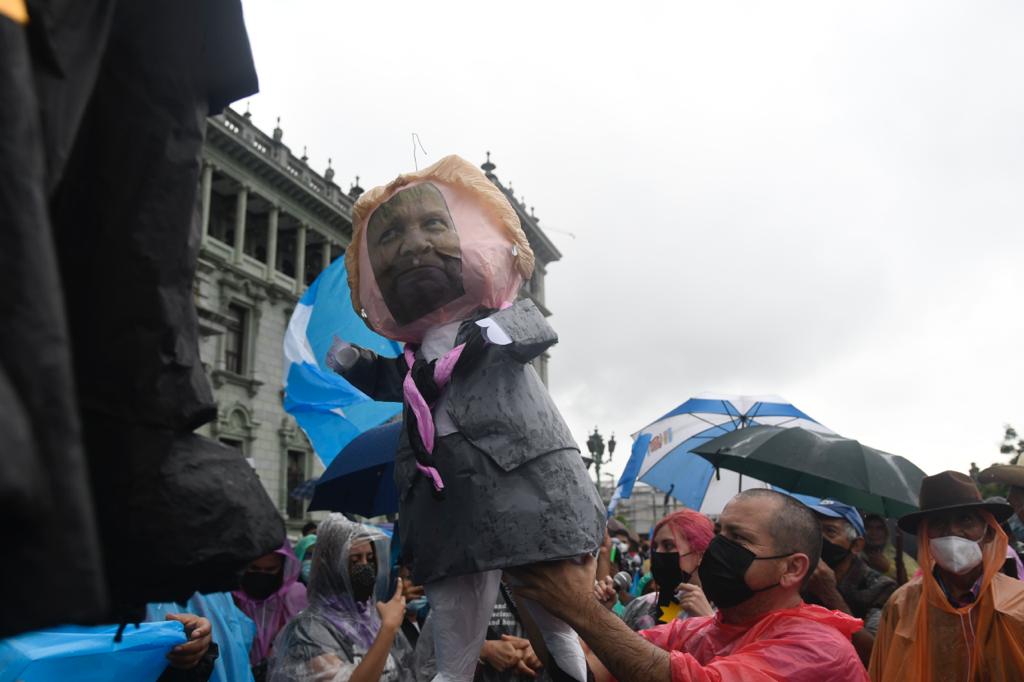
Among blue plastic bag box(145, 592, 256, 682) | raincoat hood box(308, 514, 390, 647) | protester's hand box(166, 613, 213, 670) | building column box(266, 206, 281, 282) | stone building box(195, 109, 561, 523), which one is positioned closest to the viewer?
protester's hand box(166, 613, 213, 670)

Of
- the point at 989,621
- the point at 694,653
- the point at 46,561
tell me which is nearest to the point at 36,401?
the point at 46,561

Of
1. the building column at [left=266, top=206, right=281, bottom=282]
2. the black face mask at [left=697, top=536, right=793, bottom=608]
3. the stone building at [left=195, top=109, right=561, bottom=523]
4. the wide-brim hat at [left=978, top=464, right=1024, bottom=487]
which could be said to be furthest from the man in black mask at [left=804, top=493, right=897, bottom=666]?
the building column at [left=266, top=206, right=281, bottom=282]

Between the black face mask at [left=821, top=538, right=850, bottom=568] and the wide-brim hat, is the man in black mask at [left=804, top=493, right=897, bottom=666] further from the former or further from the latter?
the wide-brim hat

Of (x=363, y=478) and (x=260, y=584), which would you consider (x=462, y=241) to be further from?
(x=260, y=584)

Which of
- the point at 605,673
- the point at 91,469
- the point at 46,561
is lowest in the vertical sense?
the point at 605,673

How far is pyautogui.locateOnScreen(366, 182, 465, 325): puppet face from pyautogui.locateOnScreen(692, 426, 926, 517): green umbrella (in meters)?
2.96

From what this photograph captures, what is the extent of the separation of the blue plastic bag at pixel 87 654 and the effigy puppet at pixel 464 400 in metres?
0.98

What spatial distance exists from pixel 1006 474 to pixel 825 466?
0.94 meters

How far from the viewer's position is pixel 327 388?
5430mm

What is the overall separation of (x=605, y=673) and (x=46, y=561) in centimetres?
255

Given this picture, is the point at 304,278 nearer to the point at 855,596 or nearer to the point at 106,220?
the point at 855,596

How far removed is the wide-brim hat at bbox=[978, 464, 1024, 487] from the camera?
4348mm

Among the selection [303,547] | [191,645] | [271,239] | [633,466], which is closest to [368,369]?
[191,645]

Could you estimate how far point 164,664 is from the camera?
2752 millimetres
